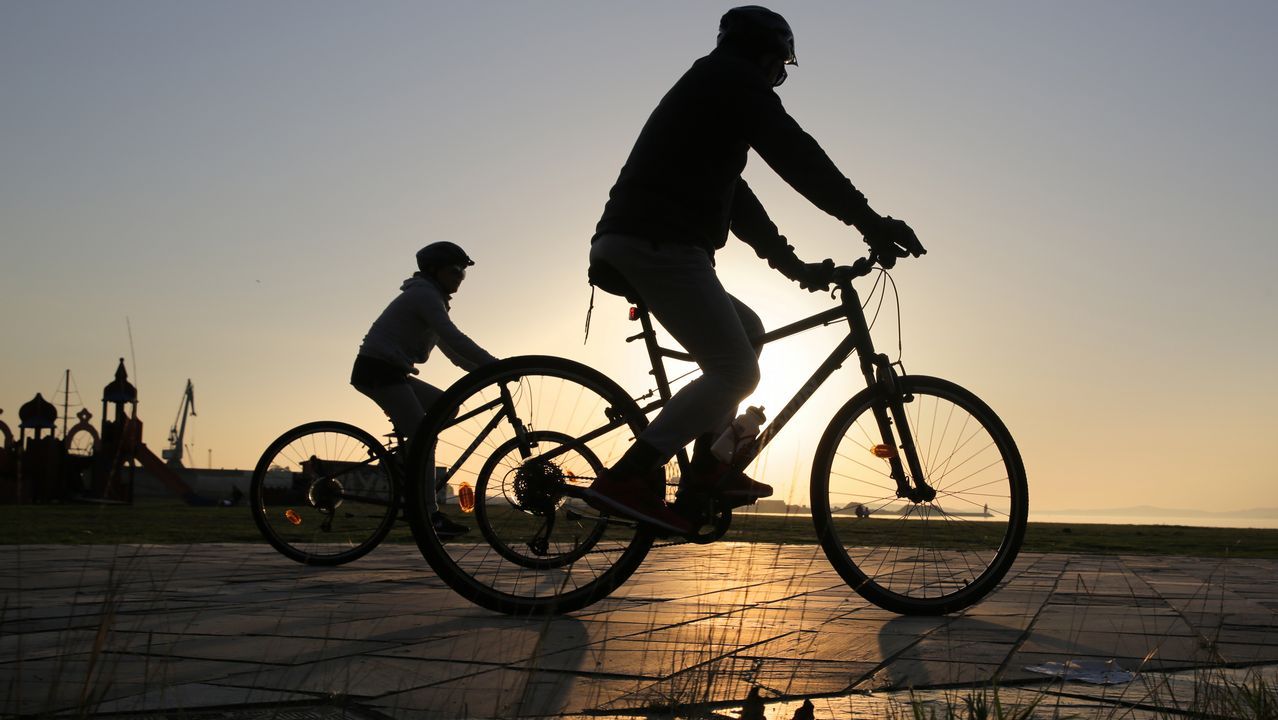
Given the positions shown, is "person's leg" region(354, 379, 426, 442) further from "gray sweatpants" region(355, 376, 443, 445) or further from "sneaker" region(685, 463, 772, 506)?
"sneaker" region(685, 463, 772, 506)

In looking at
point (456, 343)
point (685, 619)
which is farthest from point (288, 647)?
point (456, 343)

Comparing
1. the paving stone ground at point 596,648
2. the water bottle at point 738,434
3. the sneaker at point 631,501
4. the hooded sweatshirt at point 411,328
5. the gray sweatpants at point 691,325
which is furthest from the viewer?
the hooded sweatshirt at point 411,328

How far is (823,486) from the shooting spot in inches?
165

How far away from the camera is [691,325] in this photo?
3.82 metres

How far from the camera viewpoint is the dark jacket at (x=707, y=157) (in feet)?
12.2

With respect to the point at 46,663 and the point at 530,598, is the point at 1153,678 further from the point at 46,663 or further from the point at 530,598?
the point at 46,663

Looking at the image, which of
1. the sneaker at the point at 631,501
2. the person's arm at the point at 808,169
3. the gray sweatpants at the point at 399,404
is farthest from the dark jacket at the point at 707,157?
the gray sweatpants at the point at 399,404

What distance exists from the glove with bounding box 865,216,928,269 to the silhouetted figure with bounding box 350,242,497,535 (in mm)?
3040

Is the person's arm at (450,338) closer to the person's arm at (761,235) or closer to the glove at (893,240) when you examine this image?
the person's arm at (761,235)

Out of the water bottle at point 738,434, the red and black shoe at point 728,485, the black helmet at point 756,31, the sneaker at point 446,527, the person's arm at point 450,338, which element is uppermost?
the black helmet at point 756,31

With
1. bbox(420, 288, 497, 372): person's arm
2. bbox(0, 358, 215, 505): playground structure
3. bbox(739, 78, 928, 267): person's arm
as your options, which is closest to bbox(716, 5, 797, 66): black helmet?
bbox(739, 78, 928, 267): person's arm

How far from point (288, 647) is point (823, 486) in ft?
6.52

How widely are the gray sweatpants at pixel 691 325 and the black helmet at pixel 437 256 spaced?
287cm

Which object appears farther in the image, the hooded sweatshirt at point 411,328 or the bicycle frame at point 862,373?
the hooded sweatshirt at point 411,328
